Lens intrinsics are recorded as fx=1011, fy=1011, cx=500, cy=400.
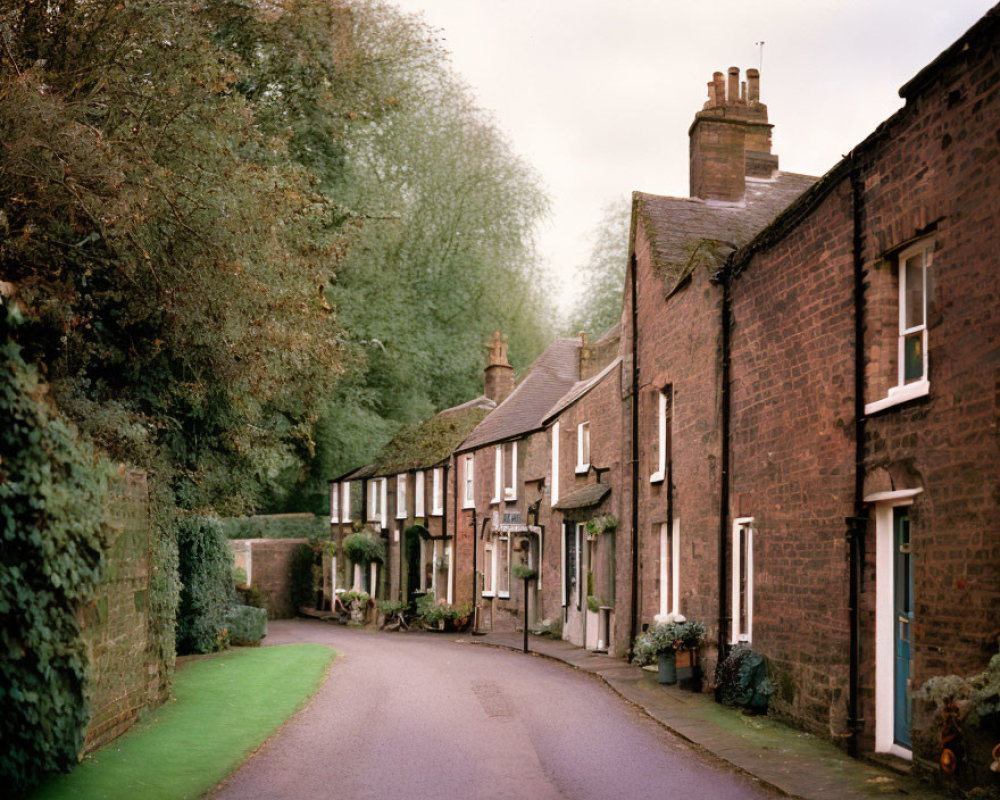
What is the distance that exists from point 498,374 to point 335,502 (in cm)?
1248

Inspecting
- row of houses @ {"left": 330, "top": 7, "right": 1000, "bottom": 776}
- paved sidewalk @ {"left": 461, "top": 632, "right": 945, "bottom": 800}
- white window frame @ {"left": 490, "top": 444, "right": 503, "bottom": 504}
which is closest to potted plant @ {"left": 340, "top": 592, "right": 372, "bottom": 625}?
white window frame @ {"left": 490, "top": 444, "right": 503, "bottom": 504}

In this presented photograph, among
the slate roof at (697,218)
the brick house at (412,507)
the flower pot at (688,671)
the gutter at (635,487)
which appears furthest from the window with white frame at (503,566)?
the flower pot at (688,671)

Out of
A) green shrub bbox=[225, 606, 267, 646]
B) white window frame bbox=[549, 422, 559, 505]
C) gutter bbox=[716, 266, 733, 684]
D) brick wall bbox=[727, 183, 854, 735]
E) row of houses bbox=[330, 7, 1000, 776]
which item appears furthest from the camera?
white window frame bbox=[549, 422, 559, 505]

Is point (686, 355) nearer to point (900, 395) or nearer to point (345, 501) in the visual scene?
point (900, 395)

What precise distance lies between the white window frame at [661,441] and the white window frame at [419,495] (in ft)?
64.1

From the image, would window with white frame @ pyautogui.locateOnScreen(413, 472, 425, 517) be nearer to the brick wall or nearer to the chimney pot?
the chimney pot

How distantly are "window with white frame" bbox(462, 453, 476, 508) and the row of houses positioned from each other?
30.0 feet

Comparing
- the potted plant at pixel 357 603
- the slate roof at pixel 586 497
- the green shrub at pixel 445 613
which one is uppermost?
the slate roof at pixel 586 497

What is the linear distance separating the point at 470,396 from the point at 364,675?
2754 centimetres

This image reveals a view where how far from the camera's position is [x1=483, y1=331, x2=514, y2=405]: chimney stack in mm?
36875

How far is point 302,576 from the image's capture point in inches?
1761

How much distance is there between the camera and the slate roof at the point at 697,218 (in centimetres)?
1838

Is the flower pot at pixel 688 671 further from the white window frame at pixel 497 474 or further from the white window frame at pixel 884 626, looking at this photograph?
the white window frame at pixel 497 474

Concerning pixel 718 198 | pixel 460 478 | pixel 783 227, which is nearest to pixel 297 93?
pixel 718 198
